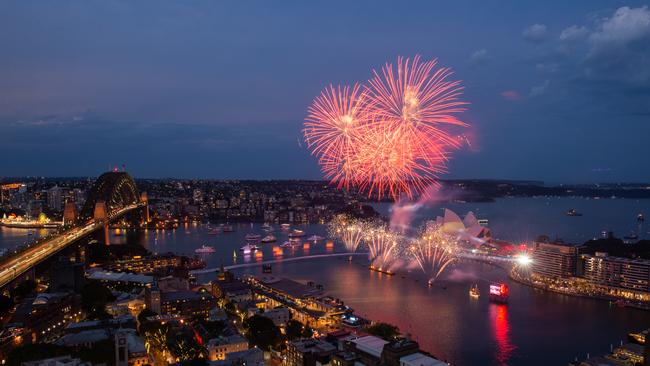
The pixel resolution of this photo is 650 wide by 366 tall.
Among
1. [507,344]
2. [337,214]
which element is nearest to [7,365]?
[507,344]

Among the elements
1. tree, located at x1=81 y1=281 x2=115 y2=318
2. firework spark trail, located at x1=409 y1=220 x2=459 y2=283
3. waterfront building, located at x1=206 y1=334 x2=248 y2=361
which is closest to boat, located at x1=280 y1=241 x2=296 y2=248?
firework spark trail, located at x1=409 y1=220 x2=459 y2=283

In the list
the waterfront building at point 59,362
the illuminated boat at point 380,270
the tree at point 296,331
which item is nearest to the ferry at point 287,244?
the illuminated boat at point 380,270

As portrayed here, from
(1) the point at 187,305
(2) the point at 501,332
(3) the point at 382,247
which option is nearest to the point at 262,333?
(1) the point at 187,305

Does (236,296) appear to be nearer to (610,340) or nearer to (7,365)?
(7,365)

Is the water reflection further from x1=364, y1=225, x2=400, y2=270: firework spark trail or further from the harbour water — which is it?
x1=364, y1=225, x2=400, y2=270: firework spark trail

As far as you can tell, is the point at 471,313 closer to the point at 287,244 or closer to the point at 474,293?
the point at 474,293

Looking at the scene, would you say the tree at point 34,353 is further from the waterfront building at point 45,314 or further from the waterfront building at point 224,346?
the waterfront building at point 224,346
